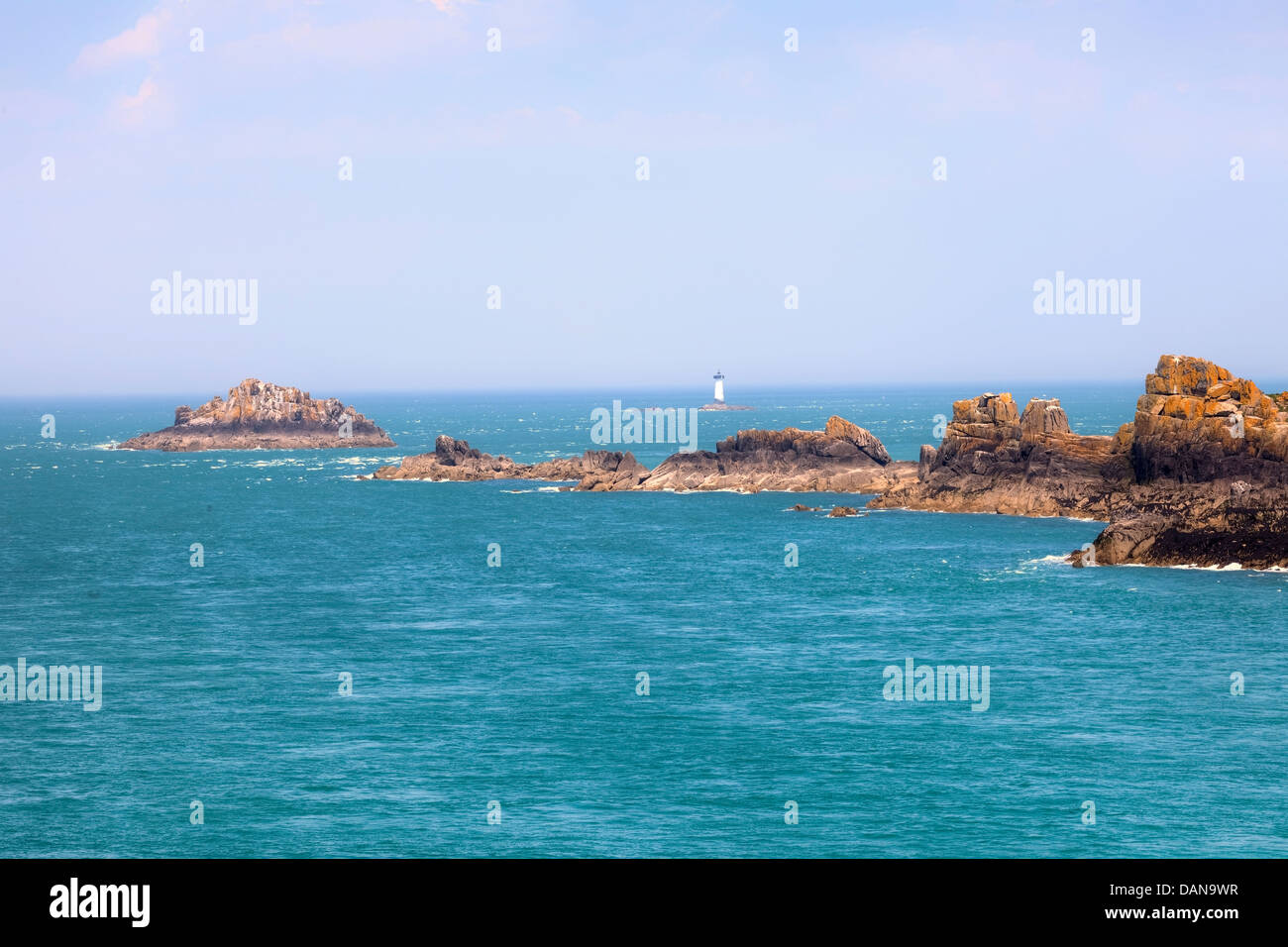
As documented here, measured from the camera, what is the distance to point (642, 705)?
49.0 meters

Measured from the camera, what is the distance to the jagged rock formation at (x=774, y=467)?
140375mm

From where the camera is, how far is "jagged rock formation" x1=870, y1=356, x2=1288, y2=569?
8344cm

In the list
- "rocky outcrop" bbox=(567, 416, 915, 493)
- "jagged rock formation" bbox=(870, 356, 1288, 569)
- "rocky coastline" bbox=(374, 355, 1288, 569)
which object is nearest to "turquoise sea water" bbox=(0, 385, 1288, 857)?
"jagged rock formation" bbox=(870, 356, 1288, 569)

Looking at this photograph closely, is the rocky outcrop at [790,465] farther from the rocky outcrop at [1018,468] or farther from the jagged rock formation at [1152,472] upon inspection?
the rocky outcrop at [1018,468]

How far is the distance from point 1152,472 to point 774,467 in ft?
173

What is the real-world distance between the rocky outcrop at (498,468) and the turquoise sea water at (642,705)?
5417cm

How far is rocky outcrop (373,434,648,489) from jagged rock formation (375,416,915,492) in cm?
18

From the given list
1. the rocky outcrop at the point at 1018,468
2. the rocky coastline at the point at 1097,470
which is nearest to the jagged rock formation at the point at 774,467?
the rocky coastline at the point at 1097,470

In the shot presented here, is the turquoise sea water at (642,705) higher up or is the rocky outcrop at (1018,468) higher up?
the rocky outcrop at (1018,468)

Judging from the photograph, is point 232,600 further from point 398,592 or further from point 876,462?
point 876,462

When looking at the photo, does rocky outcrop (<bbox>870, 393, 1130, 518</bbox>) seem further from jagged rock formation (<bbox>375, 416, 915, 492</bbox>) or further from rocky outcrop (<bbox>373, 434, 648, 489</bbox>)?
rocky outcrop (<bbox>373, 434, 648, 489</bbox>)

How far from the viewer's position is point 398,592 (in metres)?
78.9
